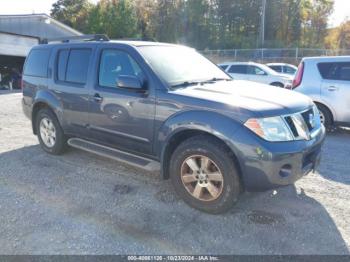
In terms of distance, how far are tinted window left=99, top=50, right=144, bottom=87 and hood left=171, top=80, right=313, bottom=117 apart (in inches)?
28.7

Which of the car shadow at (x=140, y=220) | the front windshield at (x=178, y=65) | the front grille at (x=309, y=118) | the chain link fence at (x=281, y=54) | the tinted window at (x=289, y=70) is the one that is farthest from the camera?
the chain link fence at (x=281, y=54)

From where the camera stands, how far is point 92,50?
4559mm

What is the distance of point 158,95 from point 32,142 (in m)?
3.74

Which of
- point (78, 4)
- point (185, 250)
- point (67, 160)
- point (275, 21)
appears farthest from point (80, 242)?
point (78, 4)

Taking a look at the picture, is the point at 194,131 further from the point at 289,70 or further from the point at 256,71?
the point at 289,70

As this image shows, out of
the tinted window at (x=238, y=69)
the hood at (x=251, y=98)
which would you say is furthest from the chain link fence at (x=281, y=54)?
the hood at (x=251, y=98)

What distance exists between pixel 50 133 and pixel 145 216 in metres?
2.75

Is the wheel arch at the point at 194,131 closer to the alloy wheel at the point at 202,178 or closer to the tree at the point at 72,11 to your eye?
the alloy wheel at the point at 202,178

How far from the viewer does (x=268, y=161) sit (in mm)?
3115

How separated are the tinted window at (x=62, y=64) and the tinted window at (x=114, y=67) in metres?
0.85

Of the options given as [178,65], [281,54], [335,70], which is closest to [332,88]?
[335,70]

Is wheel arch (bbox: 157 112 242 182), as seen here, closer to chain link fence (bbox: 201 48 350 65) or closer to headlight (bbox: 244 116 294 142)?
headlight (bbox: 244 116 294 142)

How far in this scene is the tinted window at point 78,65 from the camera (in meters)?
4.62

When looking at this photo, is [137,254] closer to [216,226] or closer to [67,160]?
[216,226]
